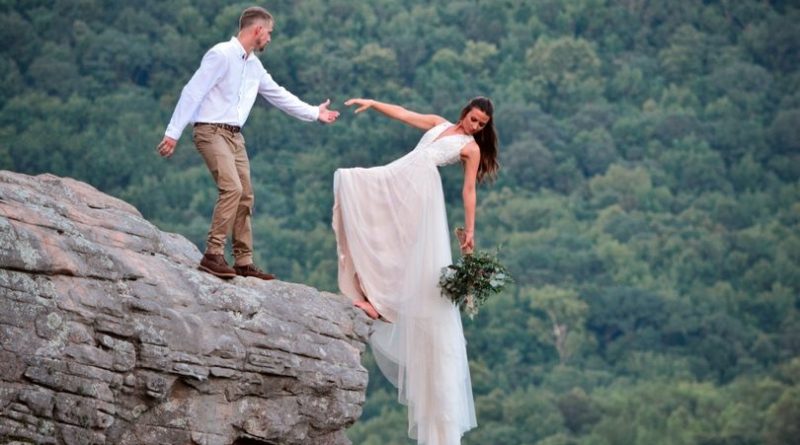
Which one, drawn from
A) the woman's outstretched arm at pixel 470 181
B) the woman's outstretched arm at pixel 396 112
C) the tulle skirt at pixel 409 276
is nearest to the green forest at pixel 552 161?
the tulle skirt at pixel 409 276

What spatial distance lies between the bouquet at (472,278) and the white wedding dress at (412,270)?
16 cm

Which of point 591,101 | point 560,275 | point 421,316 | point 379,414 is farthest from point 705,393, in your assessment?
point 421,316

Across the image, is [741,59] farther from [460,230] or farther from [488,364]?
[460,230]

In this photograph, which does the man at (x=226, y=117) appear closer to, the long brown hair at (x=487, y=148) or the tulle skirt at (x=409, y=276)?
the tulle skirt at (x=409, y=276)

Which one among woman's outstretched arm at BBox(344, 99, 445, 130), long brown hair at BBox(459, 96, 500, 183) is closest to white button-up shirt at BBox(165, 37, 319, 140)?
woman's outstretched arm at BBox(344, 99, 445, 130)

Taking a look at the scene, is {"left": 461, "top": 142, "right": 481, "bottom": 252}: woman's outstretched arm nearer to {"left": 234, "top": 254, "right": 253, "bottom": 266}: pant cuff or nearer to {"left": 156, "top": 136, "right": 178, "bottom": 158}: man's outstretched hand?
{"left": 234, "top": 254, "right": 253, "bottom": 266}: pant cuff

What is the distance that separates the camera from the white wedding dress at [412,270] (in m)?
19.0

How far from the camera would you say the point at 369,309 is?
18906 millimetres

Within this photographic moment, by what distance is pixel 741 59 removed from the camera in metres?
146

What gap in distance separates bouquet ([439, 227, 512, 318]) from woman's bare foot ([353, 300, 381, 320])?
2.25 ft

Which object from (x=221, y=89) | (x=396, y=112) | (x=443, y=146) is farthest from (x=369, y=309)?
(x=221, y=89)

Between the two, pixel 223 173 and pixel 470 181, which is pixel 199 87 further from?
pixel 470 181

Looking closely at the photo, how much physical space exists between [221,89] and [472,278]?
3032mm

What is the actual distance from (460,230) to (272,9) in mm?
113673
